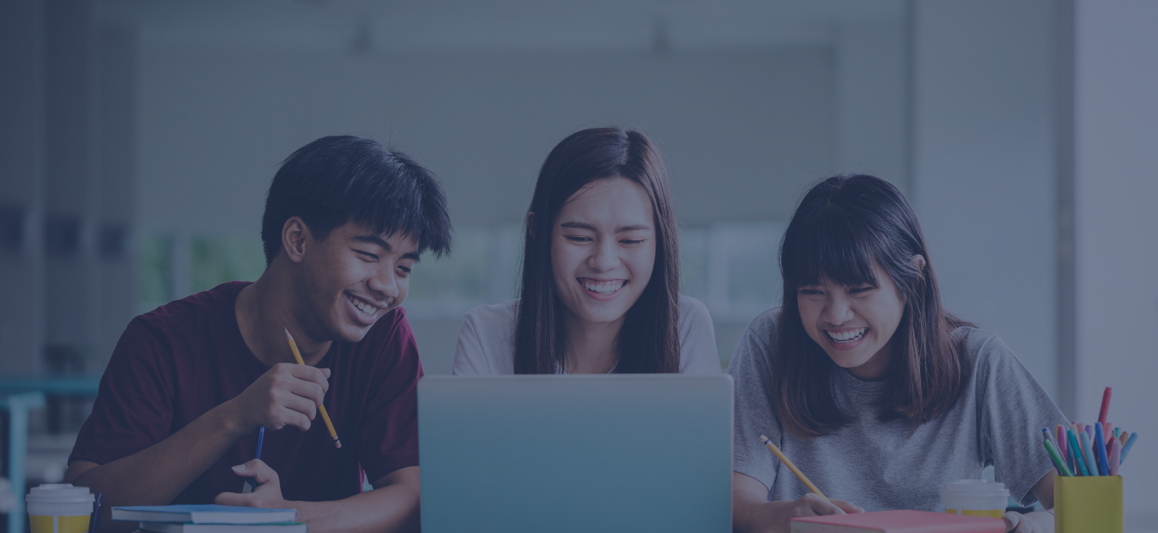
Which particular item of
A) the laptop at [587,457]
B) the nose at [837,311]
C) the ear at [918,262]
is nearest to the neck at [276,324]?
the laptop at [587,457]

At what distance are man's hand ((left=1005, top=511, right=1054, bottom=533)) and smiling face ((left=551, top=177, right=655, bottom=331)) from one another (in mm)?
613

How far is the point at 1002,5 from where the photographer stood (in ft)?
14.8

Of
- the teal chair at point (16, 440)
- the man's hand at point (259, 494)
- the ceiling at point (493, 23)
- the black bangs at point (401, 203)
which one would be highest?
the ceiling at point (493, 23)

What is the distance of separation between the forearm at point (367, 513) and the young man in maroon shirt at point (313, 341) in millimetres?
57

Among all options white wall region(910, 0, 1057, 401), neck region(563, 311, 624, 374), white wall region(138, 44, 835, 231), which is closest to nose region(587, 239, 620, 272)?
neck region(563, 311, 624, 374)

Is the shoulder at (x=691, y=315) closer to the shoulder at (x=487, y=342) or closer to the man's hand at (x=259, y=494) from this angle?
the shoulder at (x=487, y=342)

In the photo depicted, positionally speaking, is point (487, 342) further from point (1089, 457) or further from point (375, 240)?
point (1089, 457)

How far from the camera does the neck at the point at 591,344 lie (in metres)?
1.46

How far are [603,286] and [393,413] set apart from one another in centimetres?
37

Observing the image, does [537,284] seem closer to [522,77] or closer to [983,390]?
[983,390]

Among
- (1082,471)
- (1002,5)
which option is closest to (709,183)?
(1002,5)

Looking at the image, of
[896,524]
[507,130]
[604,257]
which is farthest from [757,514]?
[507,130]

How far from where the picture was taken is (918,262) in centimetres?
126

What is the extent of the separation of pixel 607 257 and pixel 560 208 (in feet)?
0.39
